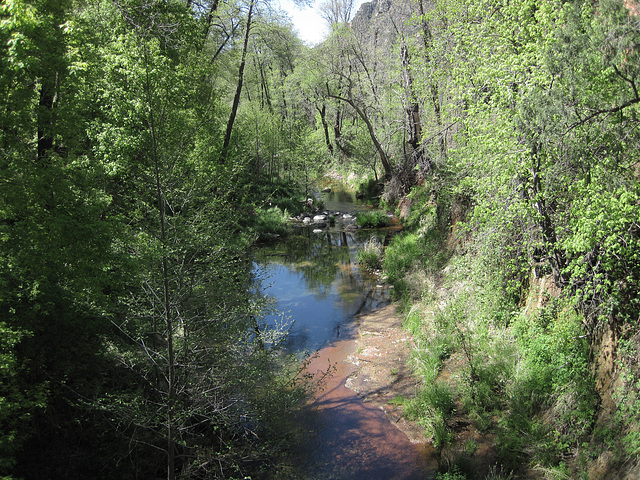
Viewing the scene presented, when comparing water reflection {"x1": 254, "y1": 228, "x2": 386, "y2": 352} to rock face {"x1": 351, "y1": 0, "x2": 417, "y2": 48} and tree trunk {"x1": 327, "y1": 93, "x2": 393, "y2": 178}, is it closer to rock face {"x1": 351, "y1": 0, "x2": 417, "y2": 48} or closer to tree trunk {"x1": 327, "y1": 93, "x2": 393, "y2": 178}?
tree trunk {"x1": 327, "y1": 93, "x2": 393, "y2": 178}

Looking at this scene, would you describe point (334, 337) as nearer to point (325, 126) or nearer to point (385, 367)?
point (385, 367)

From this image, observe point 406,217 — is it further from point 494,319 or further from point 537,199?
point 537,199

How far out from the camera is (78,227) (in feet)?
20.4

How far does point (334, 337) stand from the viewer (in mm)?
11844

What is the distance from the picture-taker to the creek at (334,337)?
7.23m

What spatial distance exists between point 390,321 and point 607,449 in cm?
717

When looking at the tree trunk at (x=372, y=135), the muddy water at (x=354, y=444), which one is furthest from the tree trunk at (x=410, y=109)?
the muddy water at (x=354, y=444)

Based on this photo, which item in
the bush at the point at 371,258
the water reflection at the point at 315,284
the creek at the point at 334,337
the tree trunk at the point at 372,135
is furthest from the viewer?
the tree trunk at the point at 372,135

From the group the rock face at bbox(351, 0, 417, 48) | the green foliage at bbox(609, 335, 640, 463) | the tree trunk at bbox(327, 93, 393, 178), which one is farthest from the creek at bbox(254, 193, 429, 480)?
the rock face at bbox(351, 0, 417, 48)

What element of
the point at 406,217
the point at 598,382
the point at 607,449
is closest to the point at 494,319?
the point at 598,382

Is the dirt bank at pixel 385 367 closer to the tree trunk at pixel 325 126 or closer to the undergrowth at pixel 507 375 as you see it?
the undergrowth at pixel 507 375

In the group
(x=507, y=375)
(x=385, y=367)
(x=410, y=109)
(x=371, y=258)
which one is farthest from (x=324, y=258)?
(x=507, y=375)

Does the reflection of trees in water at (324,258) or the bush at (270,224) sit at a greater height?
the bush at (270,224)

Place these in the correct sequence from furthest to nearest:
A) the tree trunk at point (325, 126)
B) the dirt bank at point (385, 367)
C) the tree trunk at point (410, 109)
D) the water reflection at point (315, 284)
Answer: the tree trunk at point (325, 126), the tree trunk at point (410, 109), the water reflection at point (315, 284), the dirt bank at point (385, 367)
